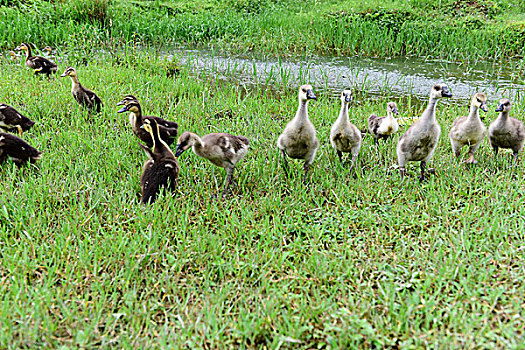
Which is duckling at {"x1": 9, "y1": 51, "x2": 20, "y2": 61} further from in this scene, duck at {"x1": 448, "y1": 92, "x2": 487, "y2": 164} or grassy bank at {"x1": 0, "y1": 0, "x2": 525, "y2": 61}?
duck at {"x1": 448, "y1": 92, "x2": 487, "y2": 164}

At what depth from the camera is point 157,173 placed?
4.30 m

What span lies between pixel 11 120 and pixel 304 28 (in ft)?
30.7

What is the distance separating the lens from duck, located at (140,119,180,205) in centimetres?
423

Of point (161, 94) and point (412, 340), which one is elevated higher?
point (161, 94)

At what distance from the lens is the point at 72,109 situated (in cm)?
648

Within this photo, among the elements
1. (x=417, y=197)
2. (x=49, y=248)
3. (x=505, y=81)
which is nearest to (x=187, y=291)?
(x=49, y=248)

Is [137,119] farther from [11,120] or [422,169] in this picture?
[422,169]

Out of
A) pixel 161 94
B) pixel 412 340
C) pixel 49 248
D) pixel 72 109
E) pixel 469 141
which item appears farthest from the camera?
pixel 161 94

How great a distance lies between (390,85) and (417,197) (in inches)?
206

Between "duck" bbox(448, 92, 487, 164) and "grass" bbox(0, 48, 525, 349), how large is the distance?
243 mm

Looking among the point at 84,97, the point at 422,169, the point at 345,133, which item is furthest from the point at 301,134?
the point at 84,97

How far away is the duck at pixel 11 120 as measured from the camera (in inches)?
214

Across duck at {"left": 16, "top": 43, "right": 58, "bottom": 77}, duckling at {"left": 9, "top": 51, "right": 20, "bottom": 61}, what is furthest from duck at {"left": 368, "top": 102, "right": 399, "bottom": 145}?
duckling at {"left": 9, "top": 51, "right": 20, "bottom": 61}

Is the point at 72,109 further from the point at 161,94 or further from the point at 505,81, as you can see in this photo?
the point at 505,81
